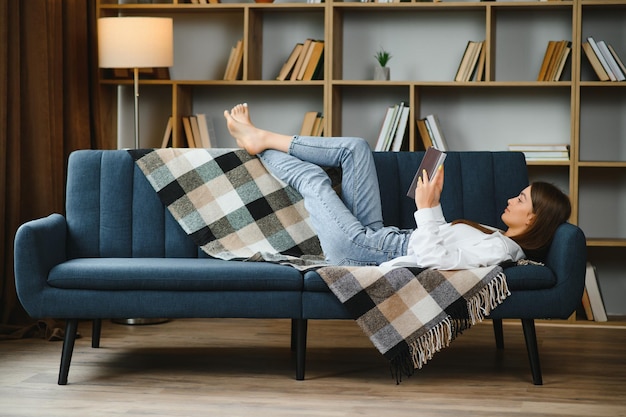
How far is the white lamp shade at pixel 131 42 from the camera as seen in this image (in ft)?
14.2

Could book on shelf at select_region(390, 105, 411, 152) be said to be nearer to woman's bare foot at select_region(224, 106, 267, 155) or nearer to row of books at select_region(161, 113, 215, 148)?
row of books at select_region(161, 113, 215, 148)

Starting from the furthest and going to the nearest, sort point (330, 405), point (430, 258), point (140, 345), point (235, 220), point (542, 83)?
point (542, 83) → point (140, 345) → point (235, 220) → point (430, 258) → point (330, 405)

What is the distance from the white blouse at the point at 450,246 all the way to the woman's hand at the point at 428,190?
0.09 ft

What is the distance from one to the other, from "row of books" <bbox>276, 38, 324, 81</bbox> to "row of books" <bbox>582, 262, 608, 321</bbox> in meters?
1.65

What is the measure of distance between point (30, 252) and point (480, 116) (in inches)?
102

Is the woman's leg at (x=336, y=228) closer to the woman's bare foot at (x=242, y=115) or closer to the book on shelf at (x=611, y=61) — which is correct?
the woman's bare foot at (x=242, y=115)

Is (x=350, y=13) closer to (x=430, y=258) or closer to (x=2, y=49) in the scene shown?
(x=2, y=49)

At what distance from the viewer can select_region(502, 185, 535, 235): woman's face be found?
3207 mm

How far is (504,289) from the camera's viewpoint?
120 inches

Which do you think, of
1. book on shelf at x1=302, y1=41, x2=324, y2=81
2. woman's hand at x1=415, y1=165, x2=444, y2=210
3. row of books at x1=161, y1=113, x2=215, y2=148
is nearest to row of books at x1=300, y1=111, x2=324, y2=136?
book on shelf at x1=302, y1=41, x2=324, y2=81

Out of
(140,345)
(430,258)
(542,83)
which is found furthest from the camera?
(542,83)

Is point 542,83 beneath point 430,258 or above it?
above

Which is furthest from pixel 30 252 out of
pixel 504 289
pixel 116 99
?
pixel 116 99

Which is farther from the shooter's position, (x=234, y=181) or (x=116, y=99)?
(x=116, y=99)
